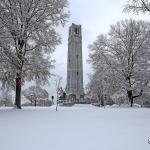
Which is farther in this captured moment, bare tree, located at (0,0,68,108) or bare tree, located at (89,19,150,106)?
bare tree, located at (89,19,150,106)

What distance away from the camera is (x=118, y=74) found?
120 feet

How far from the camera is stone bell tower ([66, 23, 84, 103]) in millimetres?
66969

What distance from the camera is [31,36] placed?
24.5 meters

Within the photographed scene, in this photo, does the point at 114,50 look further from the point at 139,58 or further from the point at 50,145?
the point at 50,145

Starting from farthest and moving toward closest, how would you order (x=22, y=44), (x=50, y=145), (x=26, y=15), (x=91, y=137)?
(x=22, y=44)
(x=26, y=15)
(x=91, y=137)
(x=50, y=145)

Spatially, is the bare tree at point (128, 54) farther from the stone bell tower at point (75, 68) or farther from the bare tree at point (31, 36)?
the stone bell tower at point (75, 68)

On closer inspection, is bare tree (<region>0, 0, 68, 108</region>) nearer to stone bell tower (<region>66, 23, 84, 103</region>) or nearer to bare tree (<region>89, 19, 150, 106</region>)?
bare tree (<region>89, 19, 150, 106</region>)

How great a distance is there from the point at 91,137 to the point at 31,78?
1708 centimetres

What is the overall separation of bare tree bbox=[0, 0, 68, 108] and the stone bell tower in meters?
40.6

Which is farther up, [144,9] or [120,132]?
[144,9]

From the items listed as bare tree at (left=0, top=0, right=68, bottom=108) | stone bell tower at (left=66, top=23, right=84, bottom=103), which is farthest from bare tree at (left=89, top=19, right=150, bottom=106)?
stone bell tower at (left=66, top=23, right=84, bottom=103)

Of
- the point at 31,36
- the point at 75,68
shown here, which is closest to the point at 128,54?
the point at 31,36

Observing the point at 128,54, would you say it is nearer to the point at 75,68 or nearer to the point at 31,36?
the point at 31,36

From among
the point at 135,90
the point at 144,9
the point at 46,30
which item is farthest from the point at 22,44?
the point at 135,90
